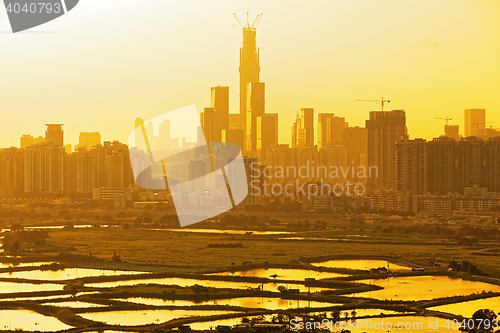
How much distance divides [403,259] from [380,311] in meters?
10.2

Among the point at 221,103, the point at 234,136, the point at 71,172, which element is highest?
the point at 221,103

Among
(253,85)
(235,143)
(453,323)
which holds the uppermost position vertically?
(253,85)

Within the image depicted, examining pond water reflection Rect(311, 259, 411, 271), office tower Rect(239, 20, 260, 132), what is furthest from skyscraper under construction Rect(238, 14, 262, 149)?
pond water reflection Rect(311, 259, 411, 271)

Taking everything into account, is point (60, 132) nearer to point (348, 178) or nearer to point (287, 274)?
point (348, 178)

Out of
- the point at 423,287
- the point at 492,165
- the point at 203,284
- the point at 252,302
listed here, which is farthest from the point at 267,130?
the point at 252,302

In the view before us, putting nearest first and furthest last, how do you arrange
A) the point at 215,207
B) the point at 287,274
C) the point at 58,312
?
the point at 58,312
the point at 287,274
the point at 215,207

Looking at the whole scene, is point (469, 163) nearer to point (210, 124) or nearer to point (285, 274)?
point (210, 124)

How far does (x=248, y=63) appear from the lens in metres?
122

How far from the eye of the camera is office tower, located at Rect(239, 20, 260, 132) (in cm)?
12156

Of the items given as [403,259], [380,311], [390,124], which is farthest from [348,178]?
[380,311]

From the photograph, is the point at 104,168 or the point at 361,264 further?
the point at 104,168

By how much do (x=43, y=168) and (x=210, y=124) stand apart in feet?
84.0

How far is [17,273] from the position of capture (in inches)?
1007

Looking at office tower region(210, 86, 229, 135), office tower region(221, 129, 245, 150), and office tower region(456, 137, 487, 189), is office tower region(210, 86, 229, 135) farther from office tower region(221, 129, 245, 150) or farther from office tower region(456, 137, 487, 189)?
office tower region(456, 137, 487, 189)
